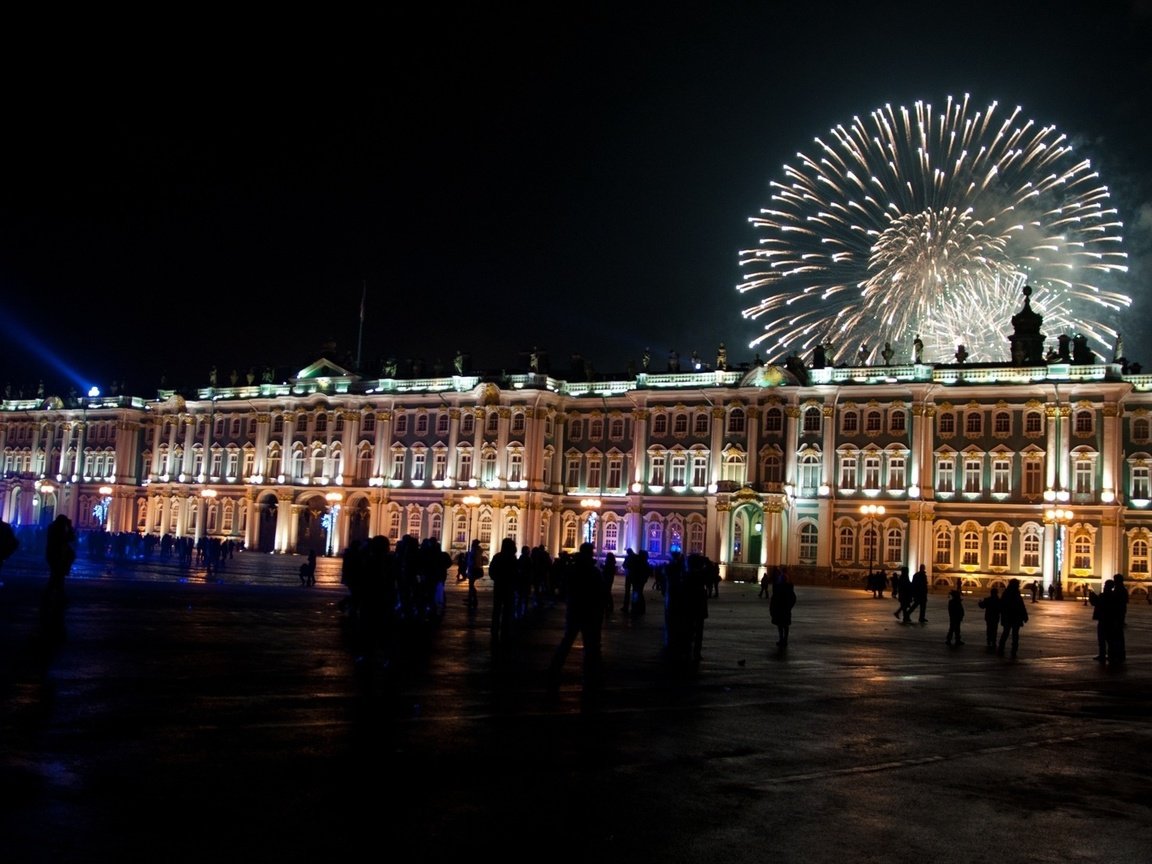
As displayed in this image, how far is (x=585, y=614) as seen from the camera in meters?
15.1

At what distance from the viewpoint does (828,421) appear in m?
68.1

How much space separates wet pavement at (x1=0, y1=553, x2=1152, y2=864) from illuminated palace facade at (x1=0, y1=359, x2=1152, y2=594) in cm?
4477

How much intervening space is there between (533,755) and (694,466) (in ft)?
204

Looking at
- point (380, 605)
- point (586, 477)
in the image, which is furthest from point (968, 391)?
point (380, 605)

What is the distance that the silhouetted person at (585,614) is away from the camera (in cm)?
1471

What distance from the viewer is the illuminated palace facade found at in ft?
205

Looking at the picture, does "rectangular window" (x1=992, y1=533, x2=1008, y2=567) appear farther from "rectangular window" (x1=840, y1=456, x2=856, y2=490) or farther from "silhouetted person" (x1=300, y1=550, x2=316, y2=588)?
"silhouetted person" (x1=300, y1=550, x2=316, y2=588)

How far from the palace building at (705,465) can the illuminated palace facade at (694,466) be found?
119mm

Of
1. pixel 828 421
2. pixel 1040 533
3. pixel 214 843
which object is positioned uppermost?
pixel 828 421

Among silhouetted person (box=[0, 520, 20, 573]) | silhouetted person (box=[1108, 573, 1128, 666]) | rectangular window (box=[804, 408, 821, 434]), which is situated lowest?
silhouetted person (box=[1108, 573, 1128, 666])

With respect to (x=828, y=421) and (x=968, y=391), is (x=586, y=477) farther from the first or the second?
(x=968, y=391)

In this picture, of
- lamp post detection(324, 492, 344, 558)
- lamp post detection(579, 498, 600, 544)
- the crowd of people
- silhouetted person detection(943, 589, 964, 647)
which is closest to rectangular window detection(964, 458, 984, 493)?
lamp post detection(579, 498, 600, 544)

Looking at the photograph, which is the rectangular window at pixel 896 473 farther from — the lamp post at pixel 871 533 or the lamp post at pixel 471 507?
the lamp post at pixel 471 507

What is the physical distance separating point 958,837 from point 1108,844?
3.31ft
